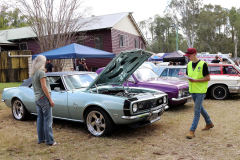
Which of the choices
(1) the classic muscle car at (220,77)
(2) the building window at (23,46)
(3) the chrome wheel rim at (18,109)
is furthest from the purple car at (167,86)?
(2) the building window at (23,46)

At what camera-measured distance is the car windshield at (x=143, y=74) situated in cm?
767

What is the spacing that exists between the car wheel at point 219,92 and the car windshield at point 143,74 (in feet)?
9.95

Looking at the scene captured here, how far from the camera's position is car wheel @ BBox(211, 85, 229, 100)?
9148 millimetres

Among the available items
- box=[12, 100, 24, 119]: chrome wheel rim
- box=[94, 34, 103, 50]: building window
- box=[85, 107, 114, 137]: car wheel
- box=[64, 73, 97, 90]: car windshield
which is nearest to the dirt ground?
box=[85, 107, 114, 137]: car wheel

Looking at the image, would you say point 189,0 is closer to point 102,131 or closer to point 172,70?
point 172,70

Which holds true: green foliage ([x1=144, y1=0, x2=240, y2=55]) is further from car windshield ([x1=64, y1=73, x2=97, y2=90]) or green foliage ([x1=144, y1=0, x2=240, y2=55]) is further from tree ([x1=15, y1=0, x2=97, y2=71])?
car windshield ([x1=64, y1=73, x2=97, y2=90])

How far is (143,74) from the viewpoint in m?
A: 7.89

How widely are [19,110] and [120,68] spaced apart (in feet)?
10.7

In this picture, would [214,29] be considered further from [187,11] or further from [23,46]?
[23,46]

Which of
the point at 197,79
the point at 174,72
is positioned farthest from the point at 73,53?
the point at 197,79

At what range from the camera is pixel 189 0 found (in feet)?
111

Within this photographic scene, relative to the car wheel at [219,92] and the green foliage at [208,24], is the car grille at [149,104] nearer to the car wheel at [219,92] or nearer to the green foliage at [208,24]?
the car wheel at [219,92]

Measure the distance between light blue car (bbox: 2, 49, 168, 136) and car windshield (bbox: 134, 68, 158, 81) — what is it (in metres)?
1.95

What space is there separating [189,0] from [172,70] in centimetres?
2850
